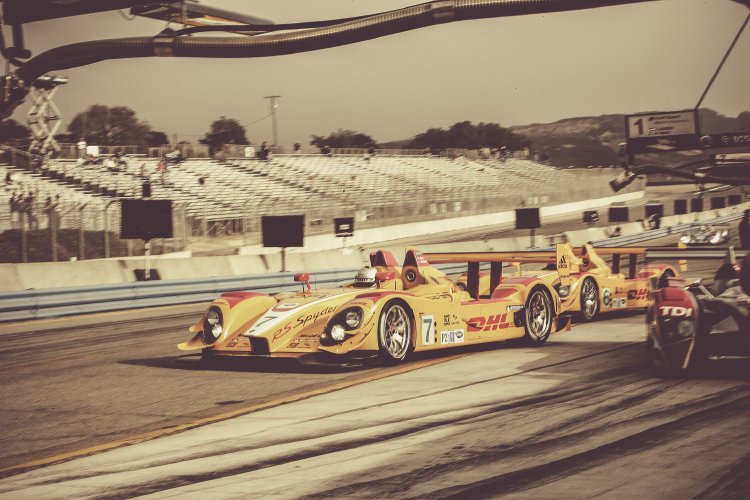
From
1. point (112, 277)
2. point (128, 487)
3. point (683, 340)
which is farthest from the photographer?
point (112, 277)

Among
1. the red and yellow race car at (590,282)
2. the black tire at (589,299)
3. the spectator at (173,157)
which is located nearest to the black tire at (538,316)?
the red and yellow race car at (590,282)

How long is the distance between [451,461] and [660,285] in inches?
199

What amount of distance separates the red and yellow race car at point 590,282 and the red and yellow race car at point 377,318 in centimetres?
137

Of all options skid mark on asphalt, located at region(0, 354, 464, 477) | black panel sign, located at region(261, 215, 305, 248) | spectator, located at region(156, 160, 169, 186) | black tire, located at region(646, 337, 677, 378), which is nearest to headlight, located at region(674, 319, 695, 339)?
black tire, located at region(646, 337, 677, 378)

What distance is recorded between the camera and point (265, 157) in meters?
59.6

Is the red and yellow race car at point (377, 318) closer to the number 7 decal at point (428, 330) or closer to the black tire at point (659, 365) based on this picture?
the number 7 decal at point (428, 330)

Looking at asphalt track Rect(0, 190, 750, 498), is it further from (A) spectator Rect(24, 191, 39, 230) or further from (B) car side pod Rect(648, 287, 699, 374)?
(A) spectator Rect(24, 191, 39, 230)

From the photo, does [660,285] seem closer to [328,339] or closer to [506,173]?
[328,339]

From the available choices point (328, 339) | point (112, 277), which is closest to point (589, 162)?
point (112, 277)

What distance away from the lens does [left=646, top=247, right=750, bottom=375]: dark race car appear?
931 centimetres

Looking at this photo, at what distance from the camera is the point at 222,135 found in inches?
4646

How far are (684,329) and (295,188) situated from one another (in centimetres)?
→ 4741

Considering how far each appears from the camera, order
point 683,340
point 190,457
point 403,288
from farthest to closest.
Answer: point 403,288 → point 683,340 → point 190,457

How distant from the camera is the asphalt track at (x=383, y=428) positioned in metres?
5.95
